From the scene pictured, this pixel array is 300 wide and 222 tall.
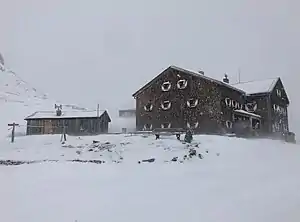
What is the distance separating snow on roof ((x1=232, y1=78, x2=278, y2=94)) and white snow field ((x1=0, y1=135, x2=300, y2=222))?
55.9 ft

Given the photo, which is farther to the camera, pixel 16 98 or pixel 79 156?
pixel 16 98

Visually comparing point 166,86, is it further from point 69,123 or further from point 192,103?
point 69,123

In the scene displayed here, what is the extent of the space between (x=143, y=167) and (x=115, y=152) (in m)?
4.03

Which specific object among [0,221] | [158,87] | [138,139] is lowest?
[0,221]

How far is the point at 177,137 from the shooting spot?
68.5ft

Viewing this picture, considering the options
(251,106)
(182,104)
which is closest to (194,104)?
(182,104)

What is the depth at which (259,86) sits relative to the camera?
3656 centimetres

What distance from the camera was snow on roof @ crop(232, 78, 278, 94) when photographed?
35.4 m

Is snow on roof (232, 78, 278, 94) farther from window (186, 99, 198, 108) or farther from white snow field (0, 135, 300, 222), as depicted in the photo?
white snow field (0, 135, 300, 222)

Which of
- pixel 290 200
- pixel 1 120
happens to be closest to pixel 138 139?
pixel 290 200

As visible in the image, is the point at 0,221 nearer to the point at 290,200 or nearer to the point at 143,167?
the point at 290,200

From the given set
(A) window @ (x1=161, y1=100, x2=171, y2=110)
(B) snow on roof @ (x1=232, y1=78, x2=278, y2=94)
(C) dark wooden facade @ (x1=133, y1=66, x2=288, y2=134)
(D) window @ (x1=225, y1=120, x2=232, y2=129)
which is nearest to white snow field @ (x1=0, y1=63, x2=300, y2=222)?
(C) dark wooden facade @ (x1=133, y1=66, x2=288, y2=134)

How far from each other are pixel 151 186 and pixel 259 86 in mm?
29447

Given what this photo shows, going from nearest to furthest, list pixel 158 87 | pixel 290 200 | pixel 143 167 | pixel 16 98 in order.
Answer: pixel 290 200, pixel 143 167, pixel 158 87, pixel 16 98
